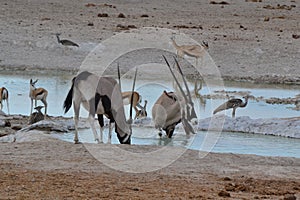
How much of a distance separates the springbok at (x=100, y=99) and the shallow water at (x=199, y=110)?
22.8 inches

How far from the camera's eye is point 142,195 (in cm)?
577

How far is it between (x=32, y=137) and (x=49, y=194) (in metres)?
3.30

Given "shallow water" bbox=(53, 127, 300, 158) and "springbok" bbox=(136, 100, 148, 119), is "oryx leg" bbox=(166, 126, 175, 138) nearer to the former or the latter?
"shallow water" bbox=(53, 127, 300, 158)

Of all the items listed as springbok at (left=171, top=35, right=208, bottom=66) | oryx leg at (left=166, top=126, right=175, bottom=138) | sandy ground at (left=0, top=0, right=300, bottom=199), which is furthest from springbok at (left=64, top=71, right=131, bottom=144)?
springbok at (left=171, top=35, right=208, bottom=66)

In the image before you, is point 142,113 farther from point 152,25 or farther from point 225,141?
point 152,25

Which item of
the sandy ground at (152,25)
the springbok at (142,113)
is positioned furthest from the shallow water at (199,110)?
the sandy ground at (152,25)

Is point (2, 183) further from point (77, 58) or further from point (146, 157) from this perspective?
point (77, 58)

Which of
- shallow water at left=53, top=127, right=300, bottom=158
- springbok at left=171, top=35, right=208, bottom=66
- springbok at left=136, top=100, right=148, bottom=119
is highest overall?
springbok at left=171, top=35, right=208, bottom=66

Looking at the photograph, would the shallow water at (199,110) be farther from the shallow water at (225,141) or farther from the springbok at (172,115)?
the springbok at (172,115)

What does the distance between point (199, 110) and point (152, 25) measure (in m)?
11.0

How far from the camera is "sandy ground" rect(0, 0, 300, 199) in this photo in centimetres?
610

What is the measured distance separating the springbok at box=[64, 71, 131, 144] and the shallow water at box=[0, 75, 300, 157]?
580 millimetres

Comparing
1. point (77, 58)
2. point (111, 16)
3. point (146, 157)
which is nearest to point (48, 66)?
point (77, 58)

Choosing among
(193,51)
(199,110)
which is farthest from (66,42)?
(199,110)
